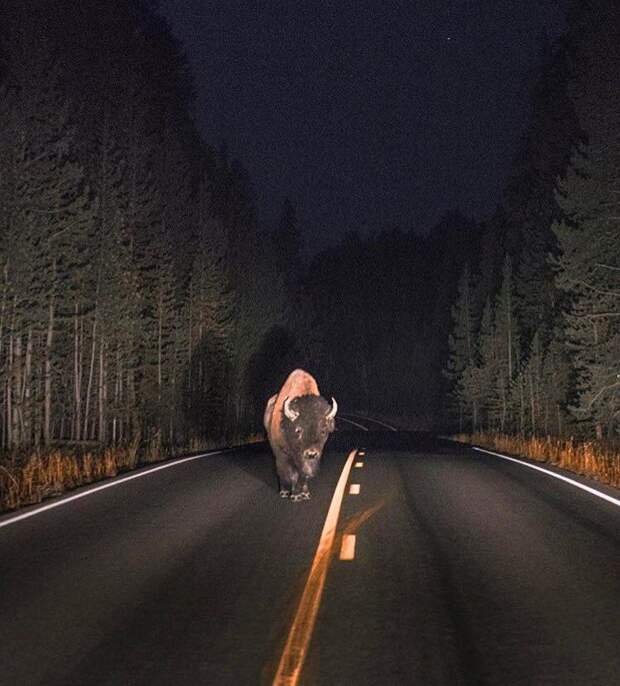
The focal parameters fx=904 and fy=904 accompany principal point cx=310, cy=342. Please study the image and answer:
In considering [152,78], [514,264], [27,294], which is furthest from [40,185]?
[514,264]

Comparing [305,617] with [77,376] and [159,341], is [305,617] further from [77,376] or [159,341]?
[159,341]

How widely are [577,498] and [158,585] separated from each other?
348 inches

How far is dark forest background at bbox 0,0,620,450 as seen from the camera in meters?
28.6

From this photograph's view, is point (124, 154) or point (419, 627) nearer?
point (419, 627)

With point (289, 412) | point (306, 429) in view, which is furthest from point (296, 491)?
point (289, 412)

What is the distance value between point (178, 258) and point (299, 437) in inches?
1467

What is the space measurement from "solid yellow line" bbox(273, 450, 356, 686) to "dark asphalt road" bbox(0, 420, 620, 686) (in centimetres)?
7

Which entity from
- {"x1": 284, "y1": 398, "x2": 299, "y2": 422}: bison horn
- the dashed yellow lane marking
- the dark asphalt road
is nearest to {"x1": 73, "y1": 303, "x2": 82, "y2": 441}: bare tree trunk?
the dark asphalt road

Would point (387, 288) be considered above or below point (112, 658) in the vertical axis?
above

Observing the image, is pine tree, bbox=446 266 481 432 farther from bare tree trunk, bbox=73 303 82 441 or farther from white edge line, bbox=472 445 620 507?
white edge line, bbox=472 445 620 507

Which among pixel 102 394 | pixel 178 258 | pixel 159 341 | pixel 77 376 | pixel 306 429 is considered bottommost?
pixel 306 429

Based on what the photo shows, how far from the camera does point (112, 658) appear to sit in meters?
5.70

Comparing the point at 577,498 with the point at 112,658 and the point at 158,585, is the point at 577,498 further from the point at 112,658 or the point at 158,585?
the point at 112,658

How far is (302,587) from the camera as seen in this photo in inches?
301
